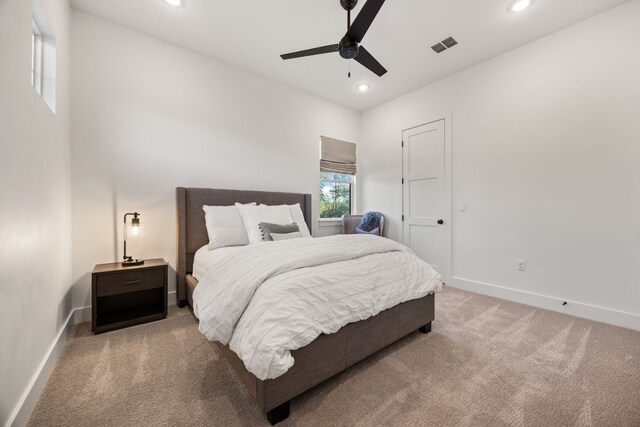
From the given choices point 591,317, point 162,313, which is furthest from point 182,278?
point 591,317

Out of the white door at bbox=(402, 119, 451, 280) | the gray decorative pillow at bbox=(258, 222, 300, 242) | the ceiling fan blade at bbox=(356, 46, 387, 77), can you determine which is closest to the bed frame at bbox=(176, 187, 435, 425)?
the gray decorative pillow at bbox=(258, 222, 300, 242)

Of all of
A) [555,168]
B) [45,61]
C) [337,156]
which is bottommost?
[555,168]

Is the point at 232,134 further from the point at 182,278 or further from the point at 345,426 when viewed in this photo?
the point at 345,426

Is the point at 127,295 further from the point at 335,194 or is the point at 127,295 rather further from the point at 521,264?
the point at 521,264

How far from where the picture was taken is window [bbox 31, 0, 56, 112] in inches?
70.9

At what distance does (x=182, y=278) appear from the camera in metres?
2.76

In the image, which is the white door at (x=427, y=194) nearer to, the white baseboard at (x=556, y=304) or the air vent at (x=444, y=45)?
the white baseboard at (x=556, y=304)

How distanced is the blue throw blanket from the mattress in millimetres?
2326

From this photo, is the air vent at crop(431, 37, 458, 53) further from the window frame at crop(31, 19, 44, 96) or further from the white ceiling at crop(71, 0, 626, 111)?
the window frame at crop(31, 19, 44, 96)

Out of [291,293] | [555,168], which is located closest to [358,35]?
[291,293]

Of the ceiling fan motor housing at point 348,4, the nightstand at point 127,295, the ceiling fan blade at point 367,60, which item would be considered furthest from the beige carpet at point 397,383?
the ceiling fan motor housing at point 348,4

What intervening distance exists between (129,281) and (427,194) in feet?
12.6

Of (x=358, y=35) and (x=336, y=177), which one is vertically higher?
(x=358, y=35)

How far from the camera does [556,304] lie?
2662 millimetres
